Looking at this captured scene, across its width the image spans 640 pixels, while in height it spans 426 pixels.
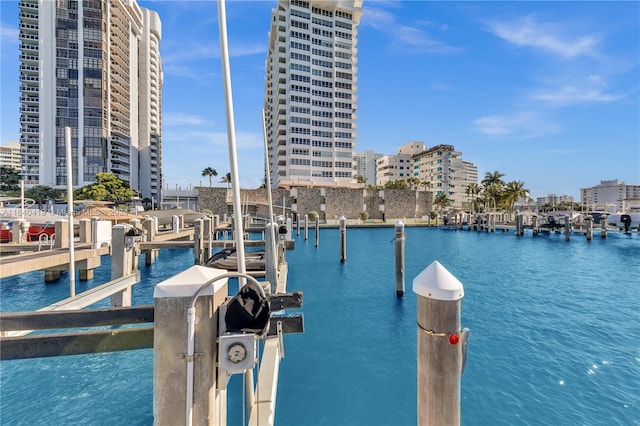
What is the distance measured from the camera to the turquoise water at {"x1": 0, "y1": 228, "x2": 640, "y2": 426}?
6055 mm

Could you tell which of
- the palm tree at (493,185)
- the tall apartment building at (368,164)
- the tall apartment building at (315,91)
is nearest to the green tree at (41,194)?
the tall apartment building at (315,91)

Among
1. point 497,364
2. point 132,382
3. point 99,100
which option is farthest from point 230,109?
point 99,100

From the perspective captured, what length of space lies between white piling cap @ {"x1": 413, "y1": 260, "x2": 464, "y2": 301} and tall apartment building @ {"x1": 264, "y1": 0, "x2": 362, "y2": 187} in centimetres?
6324

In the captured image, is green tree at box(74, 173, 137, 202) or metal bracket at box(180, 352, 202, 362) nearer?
metal bracket at box(180, 352, 202, 362)

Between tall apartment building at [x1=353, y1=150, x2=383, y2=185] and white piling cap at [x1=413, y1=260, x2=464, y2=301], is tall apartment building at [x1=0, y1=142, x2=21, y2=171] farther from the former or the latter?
white piling cap at [x1=413, y1=260, x2=464, y2=301]

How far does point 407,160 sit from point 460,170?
22.2 meters

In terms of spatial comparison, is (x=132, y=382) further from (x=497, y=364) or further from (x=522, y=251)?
(x=522, y=251)

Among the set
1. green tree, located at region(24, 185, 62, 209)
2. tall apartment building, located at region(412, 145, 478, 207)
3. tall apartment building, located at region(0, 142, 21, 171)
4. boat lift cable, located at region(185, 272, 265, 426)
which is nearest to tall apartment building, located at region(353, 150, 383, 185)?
tall apartment building, located at region(412, 145, 478, 207)

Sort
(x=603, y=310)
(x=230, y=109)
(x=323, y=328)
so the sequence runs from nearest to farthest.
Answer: (x=230, y=109)
(x=323, y=328)
(x=603, y=310)

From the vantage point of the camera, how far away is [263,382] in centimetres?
444

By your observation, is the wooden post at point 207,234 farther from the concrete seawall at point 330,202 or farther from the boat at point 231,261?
the concrete seawall at point 330,202

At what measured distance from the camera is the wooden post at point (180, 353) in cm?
215

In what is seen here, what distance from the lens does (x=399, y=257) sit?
13.0 m

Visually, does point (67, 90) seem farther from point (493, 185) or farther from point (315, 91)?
point (493, 185)
